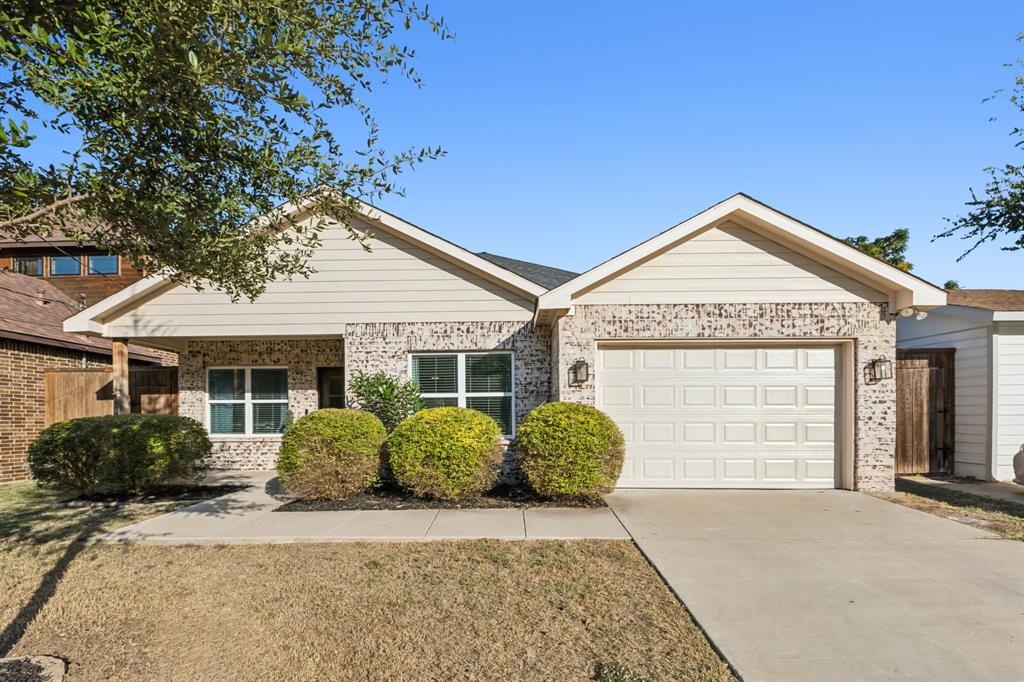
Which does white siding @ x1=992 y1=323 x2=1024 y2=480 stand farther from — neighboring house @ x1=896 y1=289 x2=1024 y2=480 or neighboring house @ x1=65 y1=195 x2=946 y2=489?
neighboring house @ x1=65 y1=195 x2=946 y2=489

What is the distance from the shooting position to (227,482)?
10570 mm

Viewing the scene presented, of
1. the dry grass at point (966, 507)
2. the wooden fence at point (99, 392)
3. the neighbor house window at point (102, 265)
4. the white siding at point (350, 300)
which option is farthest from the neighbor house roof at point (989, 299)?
the neighbor house window at point (102, 265)

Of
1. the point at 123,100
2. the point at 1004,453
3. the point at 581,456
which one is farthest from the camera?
the point at 1004,453

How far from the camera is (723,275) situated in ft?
30.7

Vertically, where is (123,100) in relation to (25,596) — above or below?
above

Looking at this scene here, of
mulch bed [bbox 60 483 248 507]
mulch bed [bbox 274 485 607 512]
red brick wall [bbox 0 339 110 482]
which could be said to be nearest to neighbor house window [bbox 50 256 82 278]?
red brick wall [bbox 0 339 110 482]

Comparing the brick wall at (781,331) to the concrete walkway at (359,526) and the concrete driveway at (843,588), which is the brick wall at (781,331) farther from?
the concrete walkway at (359,526)

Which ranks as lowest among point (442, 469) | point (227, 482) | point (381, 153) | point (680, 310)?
point (227, 482)

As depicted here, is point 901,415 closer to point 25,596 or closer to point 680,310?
point 680,310

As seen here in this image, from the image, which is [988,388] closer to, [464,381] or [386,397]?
[464,381]

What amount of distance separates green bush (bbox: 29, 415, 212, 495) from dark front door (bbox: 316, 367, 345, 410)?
316 cm

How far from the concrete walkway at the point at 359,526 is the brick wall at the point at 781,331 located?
2.37m

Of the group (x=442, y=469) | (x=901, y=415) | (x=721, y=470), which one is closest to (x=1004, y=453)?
(x=901, y=415)

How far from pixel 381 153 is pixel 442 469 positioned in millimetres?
4494
